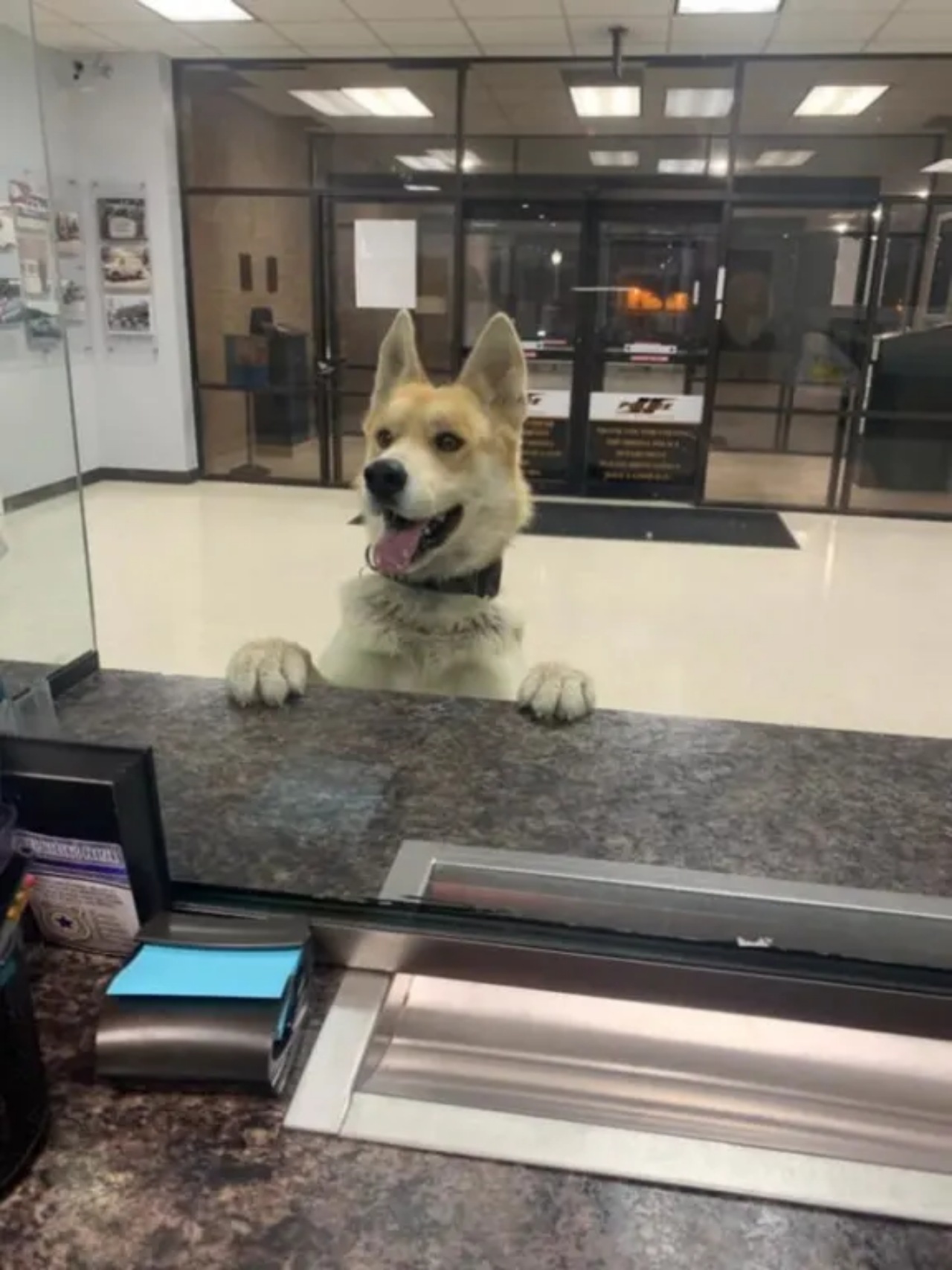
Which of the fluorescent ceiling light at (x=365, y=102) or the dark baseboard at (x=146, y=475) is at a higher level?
the fluorescent ceiling light at (x=365, y=102)

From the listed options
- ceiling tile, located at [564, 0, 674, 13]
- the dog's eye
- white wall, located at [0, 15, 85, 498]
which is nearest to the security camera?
ceiling tile, located at [564, 0, 674, 13]

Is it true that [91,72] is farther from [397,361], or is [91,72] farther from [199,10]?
[397,361]

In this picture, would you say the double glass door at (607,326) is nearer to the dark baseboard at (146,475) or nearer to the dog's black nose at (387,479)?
the dark baseboard at (146,475)

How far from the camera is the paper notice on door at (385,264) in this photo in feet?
25.0

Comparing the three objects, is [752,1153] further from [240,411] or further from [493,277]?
[240,411]

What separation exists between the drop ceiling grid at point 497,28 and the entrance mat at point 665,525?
2980mm

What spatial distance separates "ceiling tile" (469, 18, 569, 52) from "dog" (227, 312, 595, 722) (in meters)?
5.11

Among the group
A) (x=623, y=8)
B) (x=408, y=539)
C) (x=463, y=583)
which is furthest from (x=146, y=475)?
(x=463, y=583)

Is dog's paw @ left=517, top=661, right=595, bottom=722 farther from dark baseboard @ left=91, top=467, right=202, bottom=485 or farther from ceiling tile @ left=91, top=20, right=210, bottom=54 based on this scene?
dark baseboard @ left=91, top=467, right=202, bottom=485

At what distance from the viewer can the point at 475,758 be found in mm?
1121

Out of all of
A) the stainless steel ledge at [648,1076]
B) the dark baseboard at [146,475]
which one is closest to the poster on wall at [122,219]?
the dark baseboard at [146,475]

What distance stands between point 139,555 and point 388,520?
434cm

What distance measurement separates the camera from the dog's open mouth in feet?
5.62

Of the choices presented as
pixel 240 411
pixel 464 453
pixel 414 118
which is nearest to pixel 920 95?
pixel 414 118
